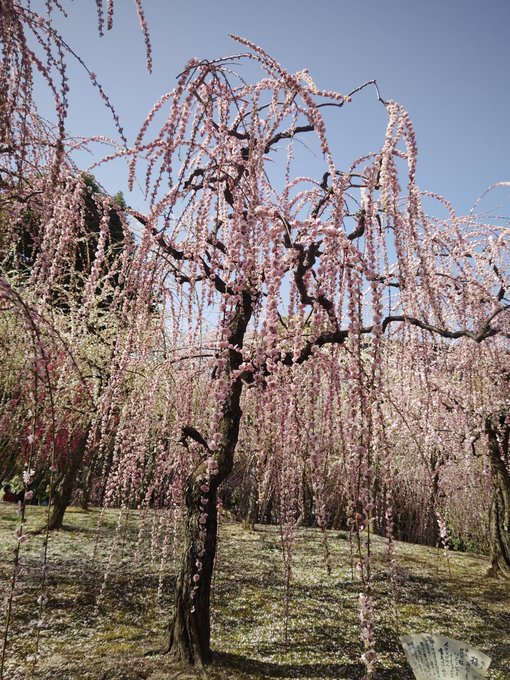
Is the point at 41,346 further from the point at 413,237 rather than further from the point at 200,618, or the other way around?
the point at 200,618

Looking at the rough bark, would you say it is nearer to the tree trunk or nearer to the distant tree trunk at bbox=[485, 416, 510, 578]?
the tree trunk

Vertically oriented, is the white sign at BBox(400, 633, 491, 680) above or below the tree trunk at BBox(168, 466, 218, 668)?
below

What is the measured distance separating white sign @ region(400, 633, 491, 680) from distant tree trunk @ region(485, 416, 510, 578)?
431 cm

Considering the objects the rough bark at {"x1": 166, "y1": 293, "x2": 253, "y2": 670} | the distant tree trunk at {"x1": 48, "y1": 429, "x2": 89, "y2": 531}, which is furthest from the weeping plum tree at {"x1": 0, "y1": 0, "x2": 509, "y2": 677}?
the distant tree trunk at {"x1": 48, "y1": 429, "x2": 89, "y2": 531}

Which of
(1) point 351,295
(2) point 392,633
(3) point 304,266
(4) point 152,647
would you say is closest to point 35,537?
(4) point 152,647

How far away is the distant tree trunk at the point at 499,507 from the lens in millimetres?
7266

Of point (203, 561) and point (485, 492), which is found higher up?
point (485, 492)

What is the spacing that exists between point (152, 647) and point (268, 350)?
3117 millimetres

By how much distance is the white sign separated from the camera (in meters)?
3.47

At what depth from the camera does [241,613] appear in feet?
15.4

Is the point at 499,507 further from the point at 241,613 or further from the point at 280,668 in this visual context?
the point at 280,668

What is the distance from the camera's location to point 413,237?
2881 mm

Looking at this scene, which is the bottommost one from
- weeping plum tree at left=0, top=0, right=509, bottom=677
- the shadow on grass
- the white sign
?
the shadow on grass

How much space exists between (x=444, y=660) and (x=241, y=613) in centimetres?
207
